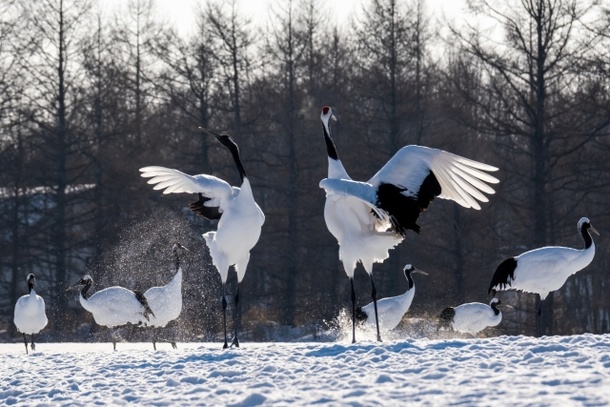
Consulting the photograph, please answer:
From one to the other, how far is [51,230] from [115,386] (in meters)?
21.7

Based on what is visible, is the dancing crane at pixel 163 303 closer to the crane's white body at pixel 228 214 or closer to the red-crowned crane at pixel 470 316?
the crane's white body at pixel 228 214

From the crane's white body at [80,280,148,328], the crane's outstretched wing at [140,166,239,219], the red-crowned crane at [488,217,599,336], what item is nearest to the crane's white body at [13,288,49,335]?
the crane's white body at [80,280,148,328]

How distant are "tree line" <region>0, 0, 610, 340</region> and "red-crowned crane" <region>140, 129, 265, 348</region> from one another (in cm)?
1326

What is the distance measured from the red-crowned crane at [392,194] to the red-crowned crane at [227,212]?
3.33 ft

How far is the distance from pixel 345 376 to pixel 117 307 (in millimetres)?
8054

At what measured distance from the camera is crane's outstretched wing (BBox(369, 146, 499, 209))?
12.0 m

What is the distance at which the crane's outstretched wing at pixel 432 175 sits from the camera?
471 inches

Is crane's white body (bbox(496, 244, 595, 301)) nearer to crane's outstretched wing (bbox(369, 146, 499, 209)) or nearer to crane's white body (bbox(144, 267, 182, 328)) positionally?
crane's outstretched wing (bbox(369, 146, 499, 209))

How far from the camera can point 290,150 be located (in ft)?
102

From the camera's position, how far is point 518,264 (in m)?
15.8

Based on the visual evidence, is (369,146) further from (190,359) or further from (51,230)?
(190,359)

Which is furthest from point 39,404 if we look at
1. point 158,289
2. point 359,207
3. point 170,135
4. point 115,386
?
point 170,135

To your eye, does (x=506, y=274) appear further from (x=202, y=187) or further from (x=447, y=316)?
(x=202, y=187)

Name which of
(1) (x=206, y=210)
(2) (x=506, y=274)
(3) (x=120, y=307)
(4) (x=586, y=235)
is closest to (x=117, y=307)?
(3) (x=120, y=307)
